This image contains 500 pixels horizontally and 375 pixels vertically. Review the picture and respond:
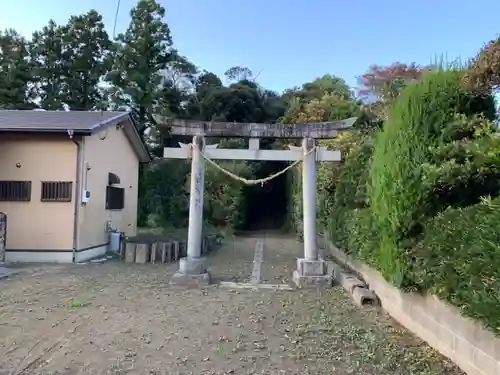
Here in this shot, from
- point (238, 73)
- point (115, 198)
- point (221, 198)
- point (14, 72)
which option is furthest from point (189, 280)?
point (238, 73)

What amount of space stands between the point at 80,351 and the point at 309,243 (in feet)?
14.1

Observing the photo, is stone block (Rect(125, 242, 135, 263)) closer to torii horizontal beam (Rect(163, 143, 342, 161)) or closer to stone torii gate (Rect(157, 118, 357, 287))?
stone torii gate (Rect(157, 118, 357, 287))

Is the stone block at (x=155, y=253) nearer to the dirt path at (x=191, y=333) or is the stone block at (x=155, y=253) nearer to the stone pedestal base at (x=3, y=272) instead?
the dirt path at (x=191, y=333)

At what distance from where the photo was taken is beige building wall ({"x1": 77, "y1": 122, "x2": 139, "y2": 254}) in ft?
32.6

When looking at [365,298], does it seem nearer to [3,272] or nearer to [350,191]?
[350,191]

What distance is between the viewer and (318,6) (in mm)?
10609

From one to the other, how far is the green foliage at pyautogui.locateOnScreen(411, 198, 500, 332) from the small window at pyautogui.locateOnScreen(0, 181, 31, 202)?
8689 millimetres

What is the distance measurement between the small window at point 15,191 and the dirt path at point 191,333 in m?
3.04

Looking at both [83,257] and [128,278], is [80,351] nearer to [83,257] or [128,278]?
[128,278]

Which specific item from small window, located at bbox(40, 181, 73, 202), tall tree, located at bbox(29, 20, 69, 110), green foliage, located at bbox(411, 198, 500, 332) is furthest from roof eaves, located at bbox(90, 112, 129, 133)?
tall tree, located at bbox(29, 20, 69, 110)

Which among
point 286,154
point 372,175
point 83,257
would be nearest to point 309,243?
point 286,154

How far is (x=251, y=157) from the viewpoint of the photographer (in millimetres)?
7555

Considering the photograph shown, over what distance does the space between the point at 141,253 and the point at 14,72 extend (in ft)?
59.6

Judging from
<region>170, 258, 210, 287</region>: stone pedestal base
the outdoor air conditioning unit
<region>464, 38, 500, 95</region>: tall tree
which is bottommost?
<region>170, 258, 210, 287</region>: stone pedestal base
